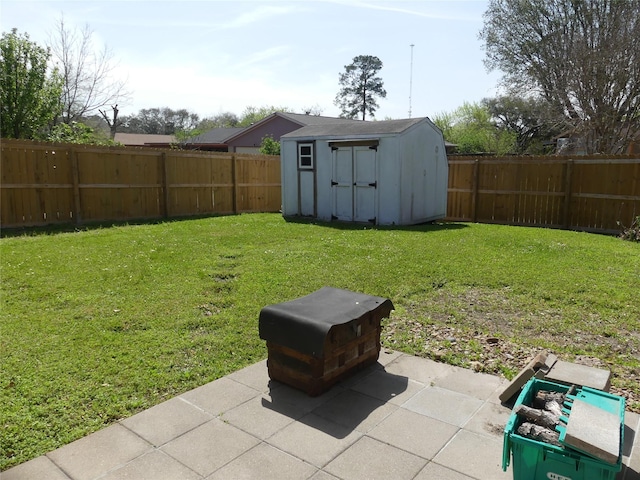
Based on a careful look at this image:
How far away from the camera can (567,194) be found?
39.4 feet

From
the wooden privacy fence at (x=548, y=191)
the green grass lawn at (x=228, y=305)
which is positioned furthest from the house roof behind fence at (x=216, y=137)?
the green grass lawn at (x=228, y=305)

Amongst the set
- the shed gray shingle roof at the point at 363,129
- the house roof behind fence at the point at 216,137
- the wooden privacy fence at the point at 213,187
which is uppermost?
the house roof behind fence at the point at 216,137

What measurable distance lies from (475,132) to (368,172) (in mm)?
28474

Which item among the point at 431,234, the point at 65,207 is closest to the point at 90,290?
the point at 65,207

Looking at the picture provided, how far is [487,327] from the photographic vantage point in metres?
4.83

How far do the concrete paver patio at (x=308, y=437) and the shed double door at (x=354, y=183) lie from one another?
8777mm

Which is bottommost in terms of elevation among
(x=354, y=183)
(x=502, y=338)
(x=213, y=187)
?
(x=502, y=338)

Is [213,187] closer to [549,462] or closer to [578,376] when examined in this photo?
[578,376]

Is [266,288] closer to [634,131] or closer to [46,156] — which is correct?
[46,156]

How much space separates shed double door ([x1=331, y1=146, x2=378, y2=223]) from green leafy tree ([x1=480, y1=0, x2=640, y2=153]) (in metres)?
11.3

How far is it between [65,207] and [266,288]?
7.23 m

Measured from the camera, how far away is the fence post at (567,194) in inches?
470

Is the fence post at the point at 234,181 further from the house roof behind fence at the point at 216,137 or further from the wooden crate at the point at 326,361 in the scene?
the house roof behind fence at the point at 216,137

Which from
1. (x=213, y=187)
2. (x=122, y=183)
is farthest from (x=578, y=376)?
(x=213, y=187)
